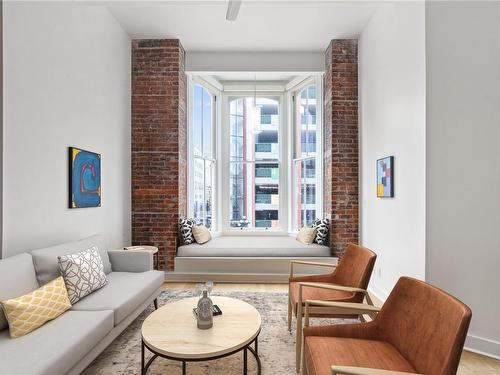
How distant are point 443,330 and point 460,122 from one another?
5.98ft

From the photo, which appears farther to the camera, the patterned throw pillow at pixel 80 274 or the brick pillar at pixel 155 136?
the brick pillar at pixel 155 136

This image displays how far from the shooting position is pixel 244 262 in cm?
422

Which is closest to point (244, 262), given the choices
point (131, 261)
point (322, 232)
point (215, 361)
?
point (322, 232)

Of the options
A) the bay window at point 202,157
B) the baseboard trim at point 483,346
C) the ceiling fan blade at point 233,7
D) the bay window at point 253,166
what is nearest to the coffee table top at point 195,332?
the baseboard trim at point 483,346

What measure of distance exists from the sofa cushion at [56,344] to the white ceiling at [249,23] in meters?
3.45

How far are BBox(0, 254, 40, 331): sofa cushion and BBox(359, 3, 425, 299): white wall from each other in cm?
315

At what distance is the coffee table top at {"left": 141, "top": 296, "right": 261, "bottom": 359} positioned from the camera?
5.72 ft

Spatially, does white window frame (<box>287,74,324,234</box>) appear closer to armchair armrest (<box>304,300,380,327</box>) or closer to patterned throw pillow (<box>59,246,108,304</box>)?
armchair armrest (<box>304,300,380,327</box>)

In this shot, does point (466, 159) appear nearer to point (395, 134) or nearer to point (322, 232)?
point (395, 134)

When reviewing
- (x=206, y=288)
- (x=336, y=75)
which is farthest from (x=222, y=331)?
(x=336, y=75)

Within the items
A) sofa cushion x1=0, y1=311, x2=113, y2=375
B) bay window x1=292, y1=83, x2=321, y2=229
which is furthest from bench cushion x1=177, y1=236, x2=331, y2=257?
sofa cushion x1=0, y1=311, x2=113, y2=375

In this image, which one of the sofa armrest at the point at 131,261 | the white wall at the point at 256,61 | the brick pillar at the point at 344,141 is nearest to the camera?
the sofa armrest at the point at 131,261

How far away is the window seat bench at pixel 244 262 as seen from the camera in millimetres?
4203

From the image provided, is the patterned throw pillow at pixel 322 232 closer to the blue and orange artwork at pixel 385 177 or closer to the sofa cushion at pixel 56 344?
the blue and orange artwork at pixel 385 177
